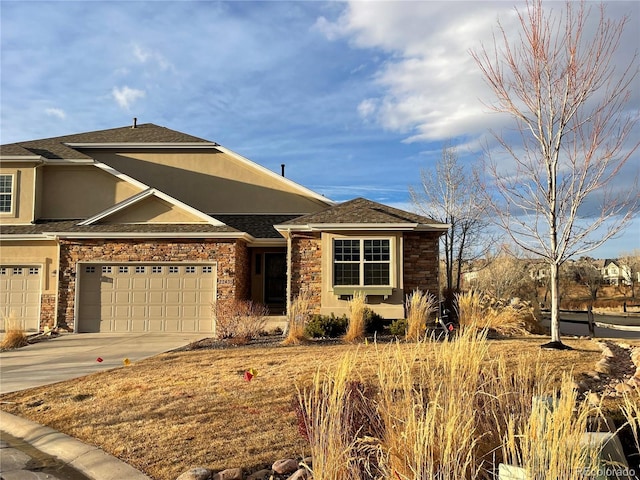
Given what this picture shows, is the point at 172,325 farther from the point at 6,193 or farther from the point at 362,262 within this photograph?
the point at 6,193

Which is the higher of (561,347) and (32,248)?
(32,248)

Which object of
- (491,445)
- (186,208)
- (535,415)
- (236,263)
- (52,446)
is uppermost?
(186,208)

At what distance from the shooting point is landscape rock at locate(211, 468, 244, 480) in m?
4.29

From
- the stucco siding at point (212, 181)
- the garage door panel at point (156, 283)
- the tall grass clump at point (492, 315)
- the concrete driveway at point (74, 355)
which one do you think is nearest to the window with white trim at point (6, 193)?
the stucco siding at point (212, 181)

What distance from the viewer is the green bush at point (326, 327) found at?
12633 mm

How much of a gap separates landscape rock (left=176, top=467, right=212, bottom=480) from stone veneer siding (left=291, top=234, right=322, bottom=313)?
10.8 m

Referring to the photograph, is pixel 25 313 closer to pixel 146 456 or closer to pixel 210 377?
pixel 210 377

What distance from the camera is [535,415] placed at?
2666mm

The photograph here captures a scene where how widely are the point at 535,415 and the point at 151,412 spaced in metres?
4.94

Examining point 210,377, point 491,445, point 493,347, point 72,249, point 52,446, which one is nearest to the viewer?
point 491,445

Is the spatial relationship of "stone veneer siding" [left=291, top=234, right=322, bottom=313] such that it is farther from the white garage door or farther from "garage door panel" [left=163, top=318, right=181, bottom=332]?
the white garage door

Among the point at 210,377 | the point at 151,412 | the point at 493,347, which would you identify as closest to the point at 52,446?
the point at 151,412

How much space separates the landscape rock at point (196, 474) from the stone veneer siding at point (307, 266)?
10.8 meters

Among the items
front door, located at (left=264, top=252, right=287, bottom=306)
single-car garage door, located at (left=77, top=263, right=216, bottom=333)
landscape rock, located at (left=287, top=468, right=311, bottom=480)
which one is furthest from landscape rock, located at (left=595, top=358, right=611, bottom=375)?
front door, located at (left=264, top=252, right=287, bottom=306)
